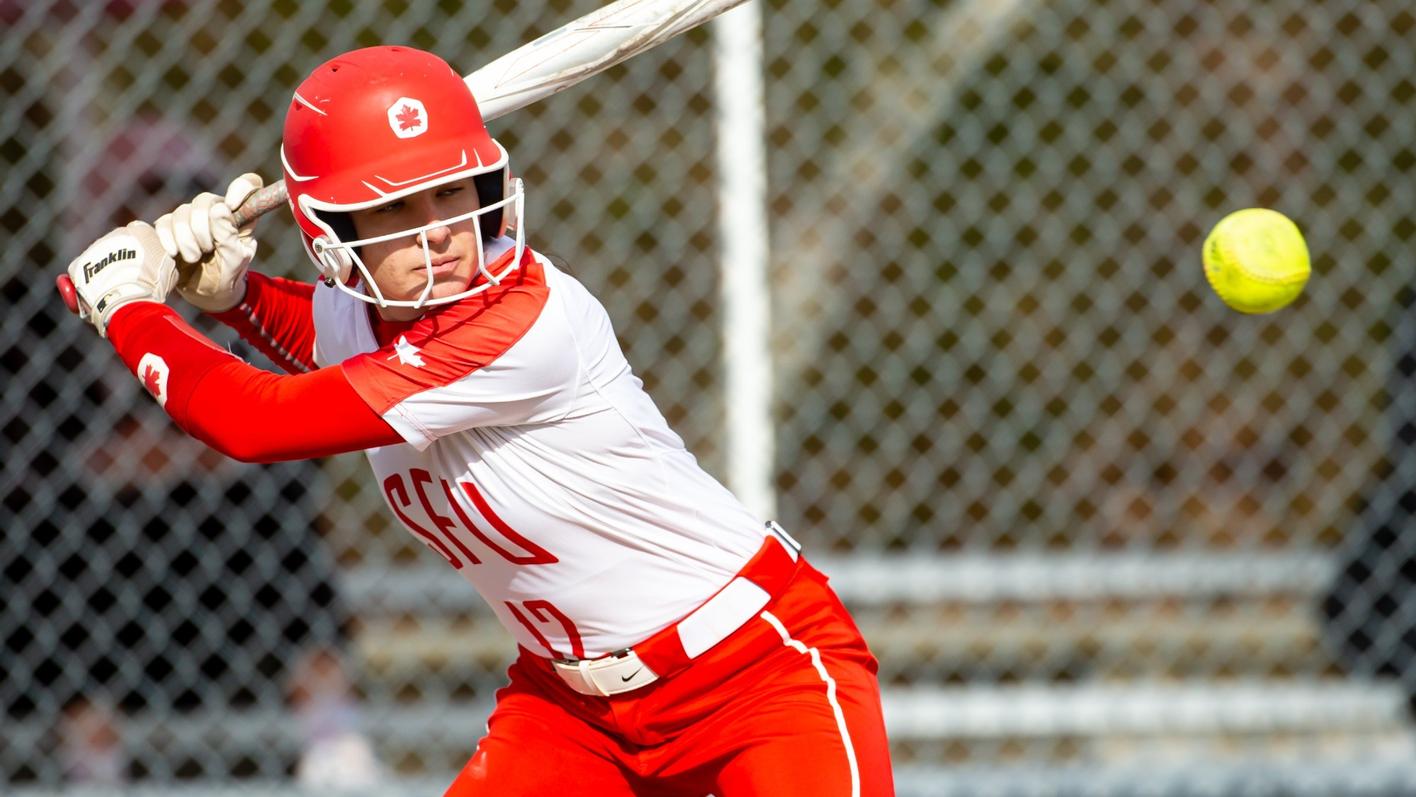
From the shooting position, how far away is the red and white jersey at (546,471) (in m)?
2.61

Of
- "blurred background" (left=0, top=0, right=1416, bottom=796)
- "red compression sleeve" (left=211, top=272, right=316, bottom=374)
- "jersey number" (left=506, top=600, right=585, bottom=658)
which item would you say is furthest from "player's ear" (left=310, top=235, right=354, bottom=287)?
"blurred background" (left=0, top=0, right=1416, bottom=796)

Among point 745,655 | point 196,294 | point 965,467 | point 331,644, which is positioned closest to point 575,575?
point 745,655

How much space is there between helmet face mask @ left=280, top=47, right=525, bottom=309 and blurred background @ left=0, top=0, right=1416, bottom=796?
2388 millimetres

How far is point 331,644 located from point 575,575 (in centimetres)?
239

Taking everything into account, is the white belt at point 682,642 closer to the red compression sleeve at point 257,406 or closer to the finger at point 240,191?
the red compression sleeve at point 257,406

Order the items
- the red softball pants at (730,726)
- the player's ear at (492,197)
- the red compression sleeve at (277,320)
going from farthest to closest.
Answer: the red compression sleeve at (277,320)
the red softball pants at (730,726)
the player's ear at (492,197)

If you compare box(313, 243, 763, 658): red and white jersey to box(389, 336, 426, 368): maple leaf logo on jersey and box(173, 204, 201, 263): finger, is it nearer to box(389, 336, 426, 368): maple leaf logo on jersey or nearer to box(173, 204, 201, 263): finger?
box(389, 336, 426, 368): maple leaf logo on jersey

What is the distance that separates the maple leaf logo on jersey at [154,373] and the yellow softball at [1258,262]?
6.59ft

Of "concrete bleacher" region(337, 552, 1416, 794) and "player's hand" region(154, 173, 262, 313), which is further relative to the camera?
"concrete bleacher" region(337, 552, 1416, 794)

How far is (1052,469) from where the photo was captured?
20.0 ft

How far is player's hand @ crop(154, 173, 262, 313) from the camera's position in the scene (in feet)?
9.45

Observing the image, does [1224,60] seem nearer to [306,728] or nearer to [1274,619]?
[1274,619]

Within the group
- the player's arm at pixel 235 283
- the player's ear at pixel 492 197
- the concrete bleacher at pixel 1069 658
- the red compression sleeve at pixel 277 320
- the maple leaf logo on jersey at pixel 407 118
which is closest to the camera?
the maple leaf logo on jersey at pixel 407 118

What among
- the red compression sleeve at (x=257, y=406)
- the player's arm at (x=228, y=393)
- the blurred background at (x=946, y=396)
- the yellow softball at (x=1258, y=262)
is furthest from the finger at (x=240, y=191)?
the blurred background at (x=946, y=396)
